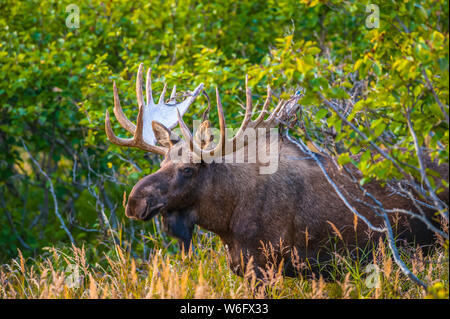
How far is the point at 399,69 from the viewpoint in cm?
314

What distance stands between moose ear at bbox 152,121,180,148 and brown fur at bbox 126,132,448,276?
55 millimetres

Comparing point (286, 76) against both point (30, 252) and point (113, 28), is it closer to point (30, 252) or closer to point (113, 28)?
point (113, 28)

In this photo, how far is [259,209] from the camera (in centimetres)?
456

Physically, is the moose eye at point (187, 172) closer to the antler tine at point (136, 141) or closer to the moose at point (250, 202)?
the moose at point (250, 202)

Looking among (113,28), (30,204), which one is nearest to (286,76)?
(113,28)

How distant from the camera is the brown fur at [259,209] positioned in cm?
449

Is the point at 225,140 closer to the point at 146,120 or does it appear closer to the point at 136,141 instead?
the point at 136,141

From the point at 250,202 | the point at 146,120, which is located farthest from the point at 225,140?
the point at 146,120

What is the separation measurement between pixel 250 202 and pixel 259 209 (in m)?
0.09

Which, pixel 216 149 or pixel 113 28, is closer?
pixel 216 149

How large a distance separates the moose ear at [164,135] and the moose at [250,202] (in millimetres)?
12

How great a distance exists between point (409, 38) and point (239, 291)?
2084 mm

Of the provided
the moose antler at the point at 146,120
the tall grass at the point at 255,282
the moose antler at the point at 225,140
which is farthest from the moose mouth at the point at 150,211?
the moose antler at the point at 146,120
